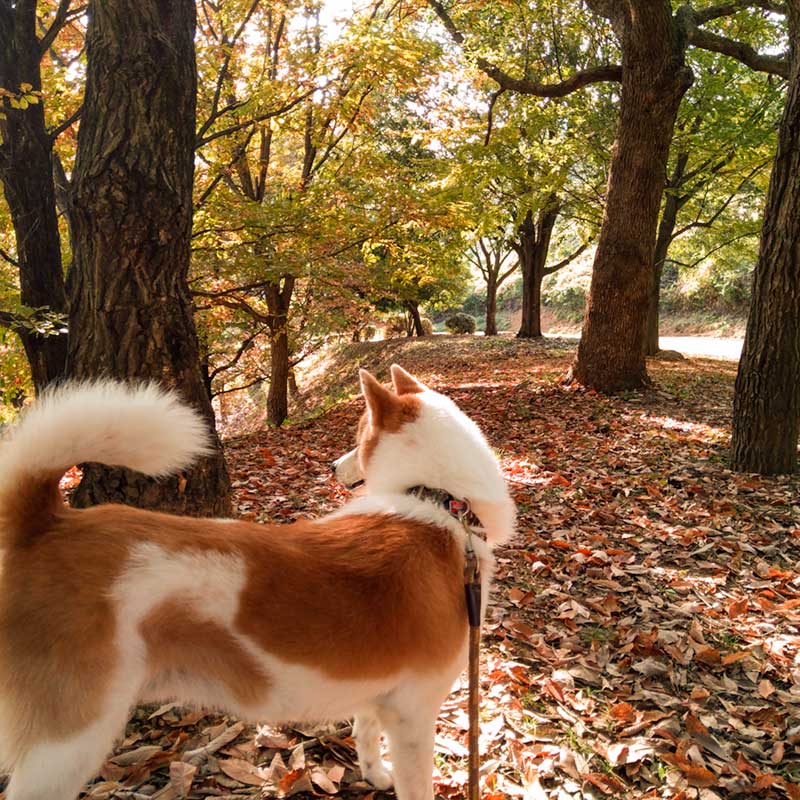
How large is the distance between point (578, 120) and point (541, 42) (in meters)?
2.08

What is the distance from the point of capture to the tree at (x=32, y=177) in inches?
247

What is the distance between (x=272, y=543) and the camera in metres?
1.86

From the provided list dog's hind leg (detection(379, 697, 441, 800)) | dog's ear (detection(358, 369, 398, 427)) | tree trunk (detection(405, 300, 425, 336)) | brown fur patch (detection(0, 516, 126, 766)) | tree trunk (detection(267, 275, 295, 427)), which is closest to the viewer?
brown fur patch (detection(0, 516, 126, 766))

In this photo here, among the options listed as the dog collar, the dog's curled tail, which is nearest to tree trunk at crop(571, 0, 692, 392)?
the dog collar

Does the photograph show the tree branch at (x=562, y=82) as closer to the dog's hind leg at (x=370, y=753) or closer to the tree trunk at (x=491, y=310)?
the dog's hind leg at (x=370, y=753)

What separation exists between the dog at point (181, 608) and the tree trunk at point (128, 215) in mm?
1741

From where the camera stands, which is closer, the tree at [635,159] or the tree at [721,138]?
the tree at [635,159]

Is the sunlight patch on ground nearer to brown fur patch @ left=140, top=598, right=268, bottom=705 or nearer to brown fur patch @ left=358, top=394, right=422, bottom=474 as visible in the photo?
brown fur patch @ left=358, top=394, right=422, bottom=474

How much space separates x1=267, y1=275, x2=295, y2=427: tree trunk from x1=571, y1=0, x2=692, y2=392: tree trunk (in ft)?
21.7

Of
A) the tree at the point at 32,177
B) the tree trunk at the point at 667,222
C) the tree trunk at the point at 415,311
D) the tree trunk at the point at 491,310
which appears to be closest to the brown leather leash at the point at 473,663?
the tree at the point at 32,177

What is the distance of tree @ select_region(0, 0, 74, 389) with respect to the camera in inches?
247

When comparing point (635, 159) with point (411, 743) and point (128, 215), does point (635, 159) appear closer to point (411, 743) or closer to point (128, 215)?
point (128, 215)

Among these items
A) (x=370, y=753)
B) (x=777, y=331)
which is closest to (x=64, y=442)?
(x=370, y=753)

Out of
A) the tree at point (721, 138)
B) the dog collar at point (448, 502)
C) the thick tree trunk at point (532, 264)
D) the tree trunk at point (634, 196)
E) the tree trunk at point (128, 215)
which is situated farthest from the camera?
the thick tree trunk at point (532, 264)
